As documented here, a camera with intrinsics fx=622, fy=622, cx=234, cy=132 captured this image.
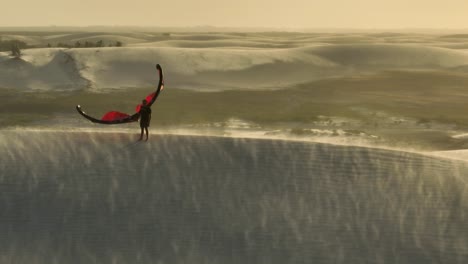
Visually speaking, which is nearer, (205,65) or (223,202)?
(223,202)

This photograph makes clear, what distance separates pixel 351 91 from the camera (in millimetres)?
26562

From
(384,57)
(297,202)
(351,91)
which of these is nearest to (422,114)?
(351,91)

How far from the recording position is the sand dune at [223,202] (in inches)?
352

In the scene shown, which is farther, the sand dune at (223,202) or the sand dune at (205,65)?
the sand dune at (205,65)

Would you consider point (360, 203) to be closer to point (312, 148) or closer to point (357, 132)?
point (312, 148)

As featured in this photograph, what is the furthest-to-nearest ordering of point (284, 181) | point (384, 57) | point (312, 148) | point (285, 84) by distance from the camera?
point (384, 57) < point (285, 84) < point (312, 148) < point (284, 181)

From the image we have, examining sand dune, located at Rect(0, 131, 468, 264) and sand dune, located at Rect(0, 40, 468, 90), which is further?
sand dune, located at Rect(0, 40, 468, 90)

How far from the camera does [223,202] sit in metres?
9.72

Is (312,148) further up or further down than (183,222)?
further up

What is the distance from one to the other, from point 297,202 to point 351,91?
57.4ft

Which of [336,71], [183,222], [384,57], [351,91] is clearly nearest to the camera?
[183,222]

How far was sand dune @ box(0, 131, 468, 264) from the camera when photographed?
352 inches

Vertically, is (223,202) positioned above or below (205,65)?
above

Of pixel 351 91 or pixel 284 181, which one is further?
pixel 351 91
